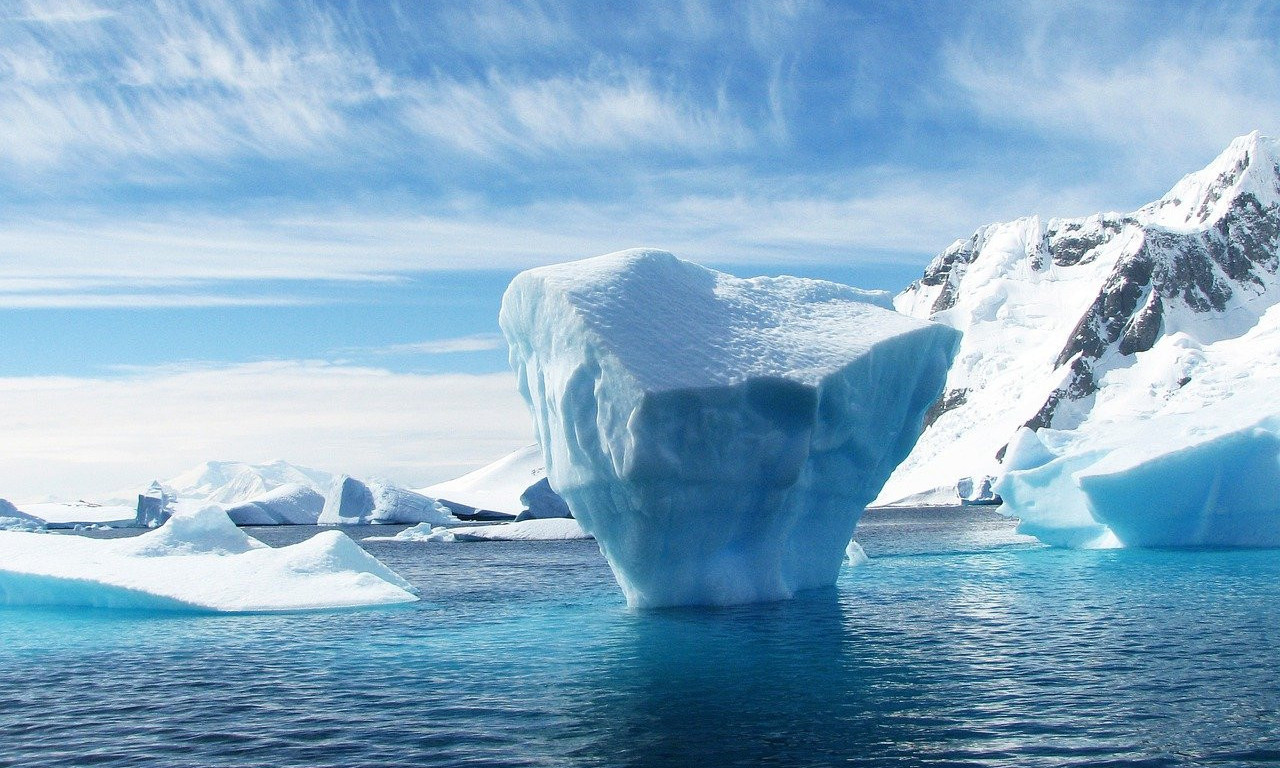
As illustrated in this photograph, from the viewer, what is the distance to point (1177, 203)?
188 m

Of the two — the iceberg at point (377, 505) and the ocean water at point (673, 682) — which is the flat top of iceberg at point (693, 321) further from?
the iceberg at point (377, 505)

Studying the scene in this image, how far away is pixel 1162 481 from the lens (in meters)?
33.2

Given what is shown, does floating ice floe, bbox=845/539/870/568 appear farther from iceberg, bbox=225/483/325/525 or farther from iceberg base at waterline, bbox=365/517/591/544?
iceberg, bbox=225/483/325/525

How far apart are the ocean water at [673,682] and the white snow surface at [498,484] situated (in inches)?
3098

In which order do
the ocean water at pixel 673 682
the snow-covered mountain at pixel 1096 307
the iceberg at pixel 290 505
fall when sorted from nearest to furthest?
the ocean water at pixel 673 682
the iceberg at pixel 290 505
the snow-covered mountain at pixel 1096 307

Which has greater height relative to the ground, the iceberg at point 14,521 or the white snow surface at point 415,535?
the iceberg at point 14,521

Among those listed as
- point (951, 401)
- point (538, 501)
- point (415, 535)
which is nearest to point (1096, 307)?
point (951, 401)

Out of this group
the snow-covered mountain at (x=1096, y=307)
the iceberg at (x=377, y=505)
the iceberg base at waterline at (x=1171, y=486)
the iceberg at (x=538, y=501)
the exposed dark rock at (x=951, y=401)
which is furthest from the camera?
the exposed dark rock at (x=951, y=401)

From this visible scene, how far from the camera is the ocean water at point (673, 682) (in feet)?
31.6

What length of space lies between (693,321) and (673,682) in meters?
7.46

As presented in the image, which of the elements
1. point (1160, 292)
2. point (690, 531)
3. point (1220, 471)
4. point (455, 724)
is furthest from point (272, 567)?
point (1160, 292)

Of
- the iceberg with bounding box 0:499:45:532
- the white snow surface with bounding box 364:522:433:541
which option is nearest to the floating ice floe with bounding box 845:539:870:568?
the white snow surface with bounding box 364:522:433:541

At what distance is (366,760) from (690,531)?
10030 mm

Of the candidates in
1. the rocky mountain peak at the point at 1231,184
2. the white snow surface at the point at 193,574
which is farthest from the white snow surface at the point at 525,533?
the rocky mountain peak at the point at 1231,184
